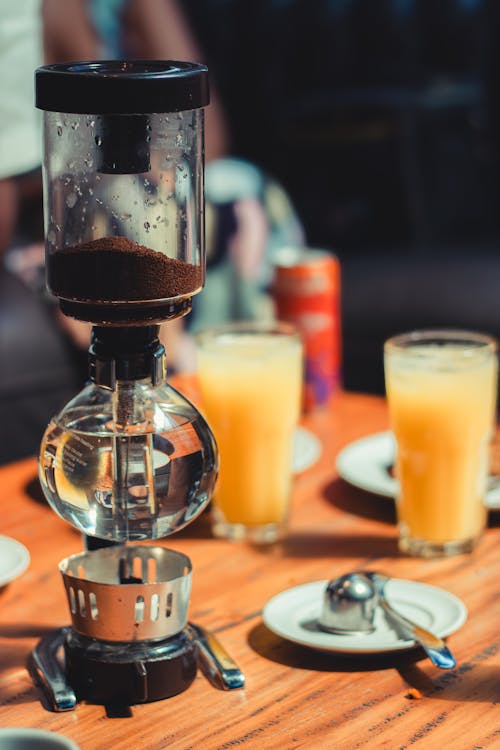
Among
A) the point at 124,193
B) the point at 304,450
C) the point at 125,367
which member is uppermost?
the point at 124,193

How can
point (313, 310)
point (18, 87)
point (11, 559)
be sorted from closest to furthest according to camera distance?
point (11, 559) → point (313, 310) → point (18, 87)

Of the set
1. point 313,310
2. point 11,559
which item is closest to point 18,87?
point 313,310

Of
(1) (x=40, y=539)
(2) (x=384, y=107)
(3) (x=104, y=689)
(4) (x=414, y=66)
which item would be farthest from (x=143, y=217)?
(4) (x=414, y=66)

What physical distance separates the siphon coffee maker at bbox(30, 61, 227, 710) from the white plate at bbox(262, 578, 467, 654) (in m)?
0.08

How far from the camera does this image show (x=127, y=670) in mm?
788

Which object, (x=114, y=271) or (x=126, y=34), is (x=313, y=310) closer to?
(x=114, y=271)

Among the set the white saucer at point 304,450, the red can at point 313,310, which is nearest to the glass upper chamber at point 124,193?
the white saucer at point 304,450

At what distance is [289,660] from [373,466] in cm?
40

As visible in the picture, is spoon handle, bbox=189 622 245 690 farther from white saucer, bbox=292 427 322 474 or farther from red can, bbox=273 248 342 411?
red can, bbox=273 248 342 411

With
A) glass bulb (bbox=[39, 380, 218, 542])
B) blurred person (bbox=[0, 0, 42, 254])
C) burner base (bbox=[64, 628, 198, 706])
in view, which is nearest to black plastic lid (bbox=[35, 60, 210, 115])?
glass bulb (bbox=[39, 380, 218, 542])

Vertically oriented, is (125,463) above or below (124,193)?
below

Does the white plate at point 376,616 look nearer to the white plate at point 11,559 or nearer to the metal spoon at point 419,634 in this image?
the metal spoon at point 419,634

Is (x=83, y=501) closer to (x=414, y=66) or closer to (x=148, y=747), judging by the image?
(x=148, y=747)

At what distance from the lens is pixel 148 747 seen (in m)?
0.74
